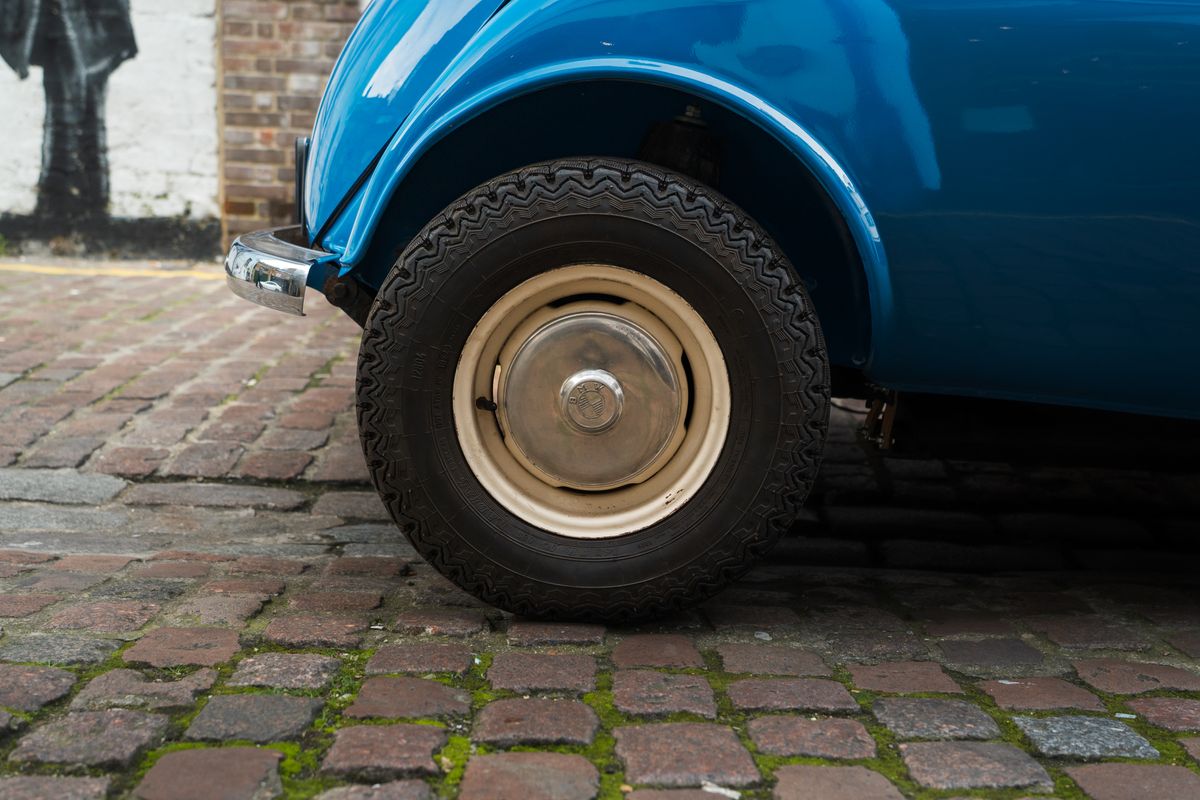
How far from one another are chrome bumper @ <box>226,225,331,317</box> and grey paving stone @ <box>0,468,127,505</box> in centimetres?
116

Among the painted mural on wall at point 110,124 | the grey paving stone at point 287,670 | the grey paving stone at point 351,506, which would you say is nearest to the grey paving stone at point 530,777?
the grey paving stone at point 287,670

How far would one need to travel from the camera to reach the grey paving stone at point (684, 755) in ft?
Result: 6.16

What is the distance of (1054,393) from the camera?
241cm

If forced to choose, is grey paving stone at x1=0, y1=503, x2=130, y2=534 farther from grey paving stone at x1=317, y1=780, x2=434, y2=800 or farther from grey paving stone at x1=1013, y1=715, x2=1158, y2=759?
grey paving stone at x1=1013, y1=715, x2=1158, y2=759

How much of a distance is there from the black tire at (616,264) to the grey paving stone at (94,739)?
63 cm

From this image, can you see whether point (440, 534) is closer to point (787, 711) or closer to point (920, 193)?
point (787, 711)

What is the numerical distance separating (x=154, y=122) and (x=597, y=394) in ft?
20.7

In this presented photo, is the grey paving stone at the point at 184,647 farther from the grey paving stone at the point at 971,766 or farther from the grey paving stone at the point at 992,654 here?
the grey paving stone at the point at 992,654

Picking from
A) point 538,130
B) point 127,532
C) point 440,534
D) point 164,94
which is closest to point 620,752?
point 440,534

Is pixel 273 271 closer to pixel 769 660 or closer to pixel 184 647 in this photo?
pixel 184 647

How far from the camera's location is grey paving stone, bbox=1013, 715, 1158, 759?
2.01 metres

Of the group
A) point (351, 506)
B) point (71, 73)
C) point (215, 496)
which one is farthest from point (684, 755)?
point (71, 73)

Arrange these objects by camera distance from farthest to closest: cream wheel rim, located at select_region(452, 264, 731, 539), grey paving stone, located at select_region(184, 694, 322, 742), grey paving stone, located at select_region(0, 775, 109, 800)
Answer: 1. cream wheel rim, located at select_region(452, 264, 731, 539)
2. grey paving stone, located at select_region(184, 694, 322, 742)
3. grey paving stone, located at select_region(0, 775, 109, 800)

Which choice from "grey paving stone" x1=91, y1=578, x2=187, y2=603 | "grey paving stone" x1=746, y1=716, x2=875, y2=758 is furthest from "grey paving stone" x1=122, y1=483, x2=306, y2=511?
"grey paving stone" x1=746, y1=716, x2=875, y2=758
